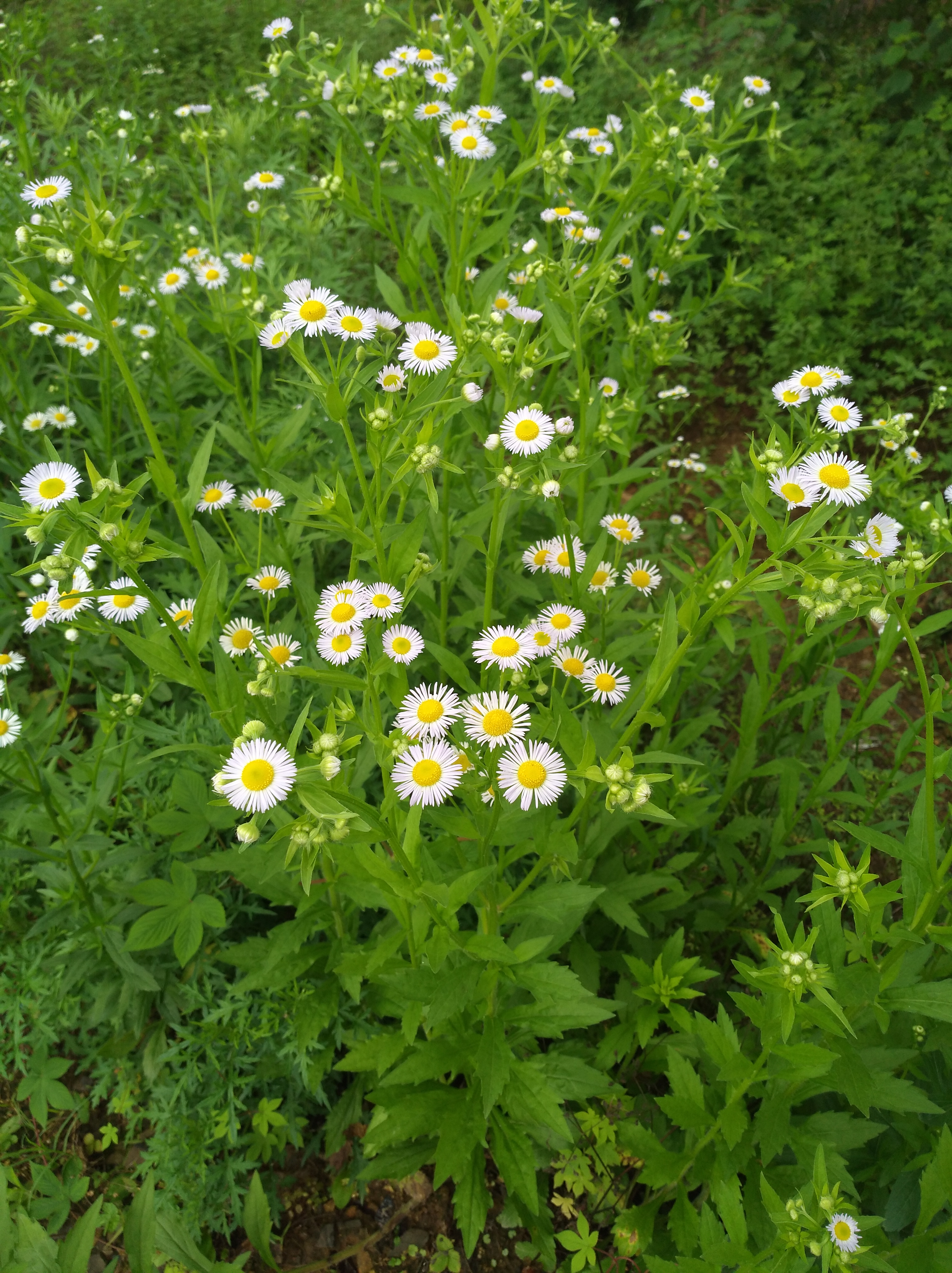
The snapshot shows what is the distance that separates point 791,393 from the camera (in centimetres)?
254

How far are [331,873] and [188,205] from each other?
16.7 feet

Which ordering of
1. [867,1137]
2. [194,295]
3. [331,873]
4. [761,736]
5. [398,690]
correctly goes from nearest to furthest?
[398,690]
[867,1137]
[331,873]
[761,736]
[194,295]

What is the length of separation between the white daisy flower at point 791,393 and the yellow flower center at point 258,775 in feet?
5.60

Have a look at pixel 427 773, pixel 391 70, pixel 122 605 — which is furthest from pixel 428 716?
pixel 391 70

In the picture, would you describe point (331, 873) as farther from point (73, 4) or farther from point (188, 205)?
point (73, 4)

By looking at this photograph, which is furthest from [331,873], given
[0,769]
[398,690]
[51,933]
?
[51,933]

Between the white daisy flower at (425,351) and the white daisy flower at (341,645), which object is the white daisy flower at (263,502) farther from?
the white daisy flower at (341,645)

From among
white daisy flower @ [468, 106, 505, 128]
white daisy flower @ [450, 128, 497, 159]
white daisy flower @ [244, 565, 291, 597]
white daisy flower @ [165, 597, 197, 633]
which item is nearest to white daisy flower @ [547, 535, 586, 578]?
white daisy flower @ [244, 565, 291, 597]

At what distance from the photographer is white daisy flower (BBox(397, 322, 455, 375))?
2199mm

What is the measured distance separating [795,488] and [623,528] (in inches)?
30.0

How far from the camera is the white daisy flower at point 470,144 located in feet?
9.29

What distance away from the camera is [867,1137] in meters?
2.04

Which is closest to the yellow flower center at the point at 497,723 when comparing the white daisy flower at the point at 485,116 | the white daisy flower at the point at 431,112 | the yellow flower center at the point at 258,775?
the yellow flower center at the point at 258,775

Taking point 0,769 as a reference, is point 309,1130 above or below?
below
